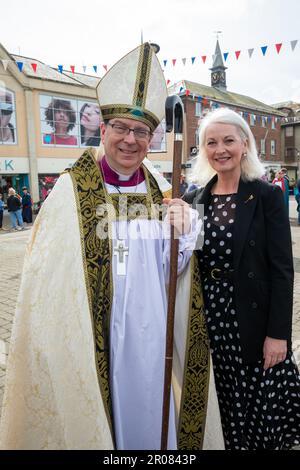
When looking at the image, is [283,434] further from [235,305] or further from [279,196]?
[279,196]

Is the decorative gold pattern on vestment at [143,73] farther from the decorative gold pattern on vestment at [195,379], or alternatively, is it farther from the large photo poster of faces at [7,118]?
the large photo poster of faces at [7,118]

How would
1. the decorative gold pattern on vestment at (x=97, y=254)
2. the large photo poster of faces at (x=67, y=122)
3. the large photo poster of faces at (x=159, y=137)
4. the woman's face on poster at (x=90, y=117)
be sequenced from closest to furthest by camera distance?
the decorative gold pattern on vestment at (x=97, y=254) < the large photo poster of faces at (x=159, y=137) < the large photo poster of faces at (x=67, y=122) < the woman's face on poster at (x=90, y=117)

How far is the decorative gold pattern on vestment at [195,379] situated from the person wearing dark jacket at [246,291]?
0.35ft

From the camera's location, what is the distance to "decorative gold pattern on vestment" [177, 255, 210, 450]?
1.91 metres

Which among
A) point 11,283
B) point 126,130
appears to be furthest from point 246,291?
point 11,283

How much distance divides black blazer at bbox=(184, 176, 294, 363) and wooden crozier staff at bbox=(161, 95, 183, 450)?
0.42m

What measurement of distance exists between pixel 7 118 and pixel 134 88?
1838 cm

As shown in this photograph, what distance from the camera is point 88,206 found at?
172 cm

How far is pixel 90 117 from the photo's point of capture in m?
20.7

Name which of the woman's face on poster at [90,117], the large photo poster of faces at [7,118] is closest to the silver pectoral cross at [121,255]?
the large photo poster of faces at [7,118]

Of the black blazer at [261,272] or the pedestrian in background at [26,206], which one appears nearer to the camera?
the black blazer at [261,272]

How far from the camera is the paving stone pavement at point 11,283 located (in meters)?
3.78

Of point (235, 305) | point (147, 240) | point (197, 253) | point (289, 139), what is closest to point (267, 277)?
point (235, 305)

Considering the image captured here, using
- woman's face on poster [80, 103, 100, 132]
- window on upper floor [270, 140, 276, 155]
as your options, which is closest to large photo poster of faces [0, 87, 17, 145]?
woman's face on poster [80, 103, 100, 132]
